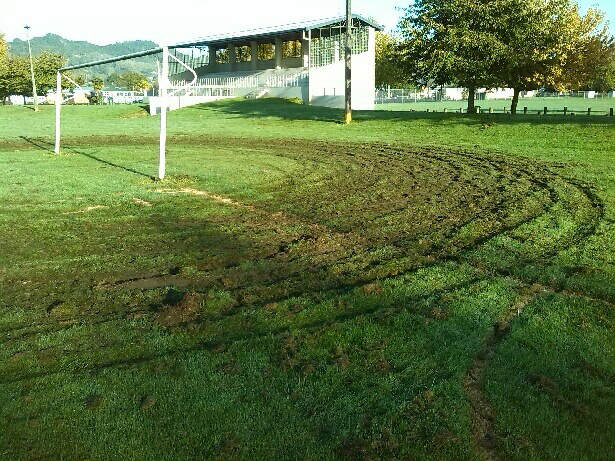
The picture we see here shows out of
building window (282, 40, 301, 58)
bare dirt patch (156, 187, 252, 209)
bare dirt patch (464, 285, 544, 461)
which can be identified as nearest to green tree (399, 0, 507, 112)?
bare dirt patch (156, 187, 252, 209)

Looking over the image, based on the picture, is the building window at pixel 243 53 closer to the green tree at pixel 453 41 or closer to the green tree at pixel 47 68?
the green tree at pixel 47 68

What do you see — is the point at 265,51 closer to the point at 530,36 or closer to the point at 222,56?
the point at 222,56

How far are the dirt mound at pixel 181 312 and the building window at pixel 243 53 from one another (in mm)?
67249

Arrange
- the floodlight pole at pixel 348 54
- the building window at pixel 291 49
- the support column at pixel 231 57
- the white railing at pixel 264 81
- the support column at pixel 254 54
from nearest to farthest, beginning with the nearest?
the floodlight pole at pixel 348 54, the white railing at pixel 264 81, the support column at pixel 254 54, the building window at pixel 291 49, the support column at pixel 231 57

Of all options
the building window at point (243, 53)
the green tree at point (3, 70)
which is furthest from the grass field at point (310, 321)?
the building window at point (243, 53)

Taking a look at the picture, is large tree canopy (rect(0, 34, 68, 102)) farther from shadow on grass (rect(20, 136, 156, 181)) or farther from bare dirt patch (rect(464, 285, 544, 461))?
bare dirt patch (rect(464, 285, 544, 461))

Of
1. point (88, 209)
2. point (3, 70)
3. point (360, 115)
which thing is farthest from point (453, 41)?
point (3, 70)

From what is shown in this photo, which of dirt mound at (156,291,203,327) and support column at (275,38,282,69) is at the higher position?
support column at (275,38,282,69)

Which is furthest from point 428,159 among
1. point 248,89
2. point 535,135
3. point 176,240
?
point 248,89

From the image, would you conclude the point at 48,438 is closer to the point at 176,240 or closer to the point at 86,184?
the point at 176,240

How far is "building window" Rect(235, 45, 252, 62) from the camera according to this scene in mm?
70463

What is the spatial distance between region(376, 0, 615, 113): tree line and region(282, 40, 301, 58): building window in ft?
117

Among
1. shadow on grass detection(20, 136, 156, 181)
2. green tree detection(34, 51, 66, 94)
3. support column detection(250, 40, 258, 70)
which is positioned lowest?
shadow on grass detection(20, 136, 156, 181)

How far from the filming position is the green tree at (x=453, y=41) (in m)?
28.8
